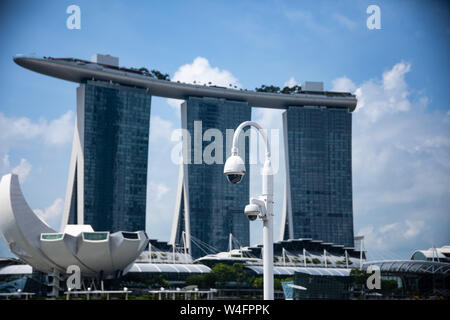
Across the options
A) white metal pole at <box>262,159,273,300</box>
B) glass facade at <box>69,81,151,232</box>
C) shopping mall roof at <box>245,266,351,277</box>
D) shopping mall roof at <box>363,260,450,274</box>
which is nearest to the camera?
white metal pole at <box>262,159,273,300</box>

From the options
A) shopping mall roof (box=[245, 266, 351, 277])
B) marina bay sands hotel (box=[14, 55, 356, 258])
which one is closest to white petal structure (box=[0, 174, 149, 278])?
shopping mall roof (box=[245, 266, 351, 277])

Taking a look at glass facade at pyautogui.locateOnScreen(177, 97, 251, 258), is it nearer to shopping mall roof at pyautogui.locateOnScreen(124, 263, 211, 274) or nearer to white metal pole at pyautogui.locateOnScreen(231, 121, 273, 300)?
shopping mall roof at pyautogui.locateOnScreen(124, 263, 211, 274)

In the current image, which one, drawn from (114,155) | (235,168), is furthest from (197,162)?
(235,168)

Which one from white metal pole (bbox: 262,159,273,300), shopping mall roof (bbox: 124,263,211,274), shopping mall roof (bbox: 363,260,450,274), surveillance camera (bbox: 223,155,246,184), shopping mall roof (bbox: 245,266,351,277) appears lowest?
shopping mall roof (bbox: 245,266,351,277)

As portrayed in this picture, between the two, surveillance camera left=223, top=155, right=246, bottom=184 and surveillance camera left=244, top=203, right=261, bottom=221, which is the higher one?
surveillance camera left=223, top=155, right=246, bottom=184

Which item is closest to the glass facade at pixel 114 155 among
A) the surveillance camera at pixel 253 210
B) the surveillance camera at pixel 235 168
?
the surveillance camera at pixel 235 168

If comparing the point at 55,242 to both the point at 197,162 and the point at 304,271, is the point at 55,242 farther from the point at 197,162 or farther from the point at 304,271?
the point at 197,162

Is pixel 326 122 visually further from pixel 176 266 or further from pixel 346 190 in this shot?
pixel 176 266
